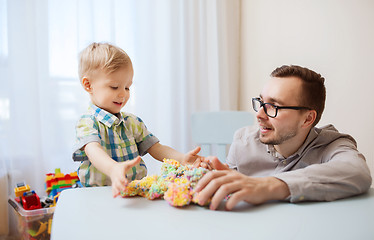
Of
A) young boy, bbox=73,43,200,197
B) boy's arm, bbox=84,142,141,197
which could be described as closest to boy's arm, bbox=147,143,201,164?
young boy, bbox=73,43,200,197

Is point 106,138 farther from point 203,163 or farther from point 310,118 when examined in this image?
point 310,118

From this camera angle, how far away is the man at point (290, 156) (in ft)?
2.45

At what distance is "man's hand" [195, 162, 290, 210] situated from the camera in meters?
Result: 0.71

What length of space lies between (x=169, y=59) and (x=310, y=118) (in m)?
1.62

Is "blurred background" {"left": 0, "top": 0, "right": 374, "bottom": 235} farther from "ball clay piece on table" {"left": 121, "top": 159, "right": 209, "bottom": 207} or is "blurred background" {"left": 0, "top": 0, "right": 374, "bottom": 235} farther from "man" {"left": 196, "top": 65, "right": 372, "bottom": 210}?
"ball clay piece on table" {"left": 121, "top": 159, "right": 209, "bottom": 207}

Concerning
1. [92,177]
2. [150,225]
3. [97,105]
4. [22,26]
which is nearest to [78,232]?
[150,225]

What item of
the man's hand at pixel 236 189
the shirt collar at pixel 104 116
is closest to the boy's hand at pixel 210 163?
the man's hand at pixel 236 189

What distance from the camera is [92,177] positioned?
1125 mm

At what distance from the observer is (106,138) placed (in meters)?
1.17

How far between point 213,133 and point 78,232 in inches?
58.4

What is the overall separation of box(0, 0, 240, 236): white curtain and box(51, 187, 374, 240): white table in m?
1.47

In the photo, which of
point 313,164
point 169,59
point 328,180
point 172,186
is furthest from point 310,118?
point 169,59

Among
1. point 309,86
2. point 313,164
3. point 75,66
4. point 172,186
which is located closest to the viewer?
point 172,186

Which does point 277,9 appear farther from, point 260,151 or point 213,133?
point 260,151
